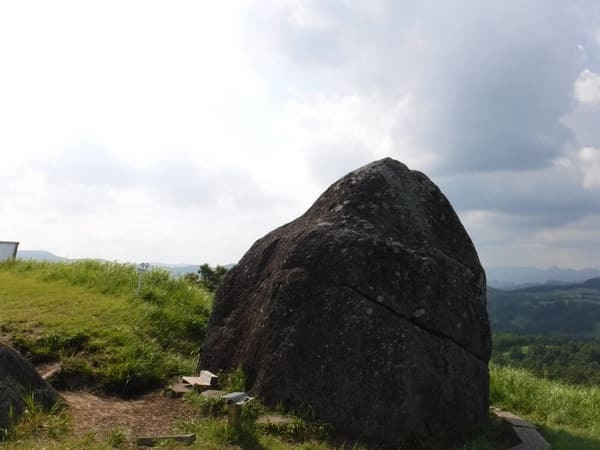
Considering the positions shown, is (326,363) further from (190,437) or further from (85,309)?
(85,309)

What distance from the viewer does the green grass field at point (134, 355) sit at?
6.32m

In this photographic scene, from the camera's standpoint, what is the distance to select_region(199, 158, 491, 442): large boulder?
7016mm

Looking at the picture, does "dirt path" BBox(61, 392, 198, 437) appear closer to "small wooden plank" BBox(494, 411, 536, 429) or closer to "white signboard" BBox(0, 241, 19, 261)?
"small wooden plank" BBox(494, 411, 536, 429)

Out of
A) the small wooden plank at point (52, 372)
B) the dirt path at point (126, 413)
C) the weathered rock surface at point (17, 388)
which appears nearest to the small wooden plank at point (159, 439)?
the dirt path at point (126, 413)

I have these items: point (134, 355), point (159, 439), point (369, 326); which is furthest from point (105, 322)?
point (369, 326)

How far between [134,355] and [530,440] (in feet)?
21.6

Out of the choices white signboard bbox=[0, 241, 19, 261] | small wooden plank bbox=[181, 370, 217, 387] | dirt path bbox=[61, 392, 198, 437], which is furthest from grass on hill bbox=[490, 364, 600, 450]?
white signboard bbox=[0, 241, 19, 261]

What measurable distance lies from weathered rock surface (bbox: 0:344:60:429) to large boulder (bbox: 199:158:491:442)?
8.75ft

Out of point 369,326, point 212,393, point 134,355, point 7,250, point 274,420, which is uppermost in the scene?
point 7,250

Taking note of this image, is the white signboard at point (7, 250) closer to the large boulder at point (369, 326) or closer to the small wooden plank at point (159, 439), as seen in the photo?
the large boulder at point (369, 326)

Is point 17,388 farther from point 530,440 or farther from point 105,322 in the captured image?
point 530,440

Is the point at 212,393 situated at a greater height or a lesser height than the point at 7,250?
lesser

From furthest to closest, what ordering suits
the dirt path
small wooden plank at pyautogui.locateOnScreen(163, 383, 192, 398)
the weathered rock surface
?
small wooden plank at pyautogui.locateOnScreen(163, 383, 192, 398), the dirt path, the weathered rock surface

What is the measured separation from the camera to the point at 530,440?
24.2 ft
